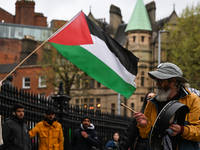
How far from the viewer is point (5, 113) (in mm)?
8867

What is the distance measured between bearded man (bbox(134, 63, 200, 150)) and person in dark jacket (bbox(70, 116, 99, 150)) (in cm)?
565

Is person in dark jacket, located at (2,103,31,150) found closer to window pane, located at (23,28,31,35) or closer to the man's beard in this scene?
the man's beard

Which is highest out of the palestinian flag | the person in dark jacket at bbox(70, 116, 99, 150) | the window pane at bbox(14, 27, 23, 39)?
the window pane at bbox(14, 27, 23, 39)

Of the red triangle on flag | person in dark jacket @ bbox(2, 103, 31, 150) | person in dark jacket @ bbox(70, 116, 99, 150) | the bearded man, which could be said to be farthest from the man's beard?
person in dark jacket @ bbox(70, 116, 99, 150)

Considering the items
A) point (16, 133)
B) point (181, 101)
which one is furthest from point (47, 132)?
point (181, 101)

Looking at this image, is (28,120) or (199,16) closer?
(28,120)

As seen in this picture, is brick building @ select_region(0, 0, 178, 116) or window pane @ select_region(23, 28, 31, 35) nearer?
brick building @ select_region(0, 0, 178, 116)

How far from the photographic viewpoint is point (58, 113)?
36.7ft

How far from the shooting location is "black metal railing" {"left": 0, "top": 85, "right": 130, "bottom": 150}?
8930 mm

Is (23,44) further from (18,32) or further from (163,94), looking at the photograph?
(163,94)

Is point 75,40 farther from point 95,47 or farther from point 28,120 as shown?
point 28,120

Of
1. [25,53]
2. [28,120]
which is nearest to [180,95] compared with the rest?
[28,120]

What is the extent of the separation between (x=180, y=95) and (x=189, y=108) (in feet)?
0.67

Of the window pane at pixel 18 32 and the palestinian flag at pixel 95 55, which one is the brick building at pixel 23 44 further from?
the palestinian flag at pixel 95 55
